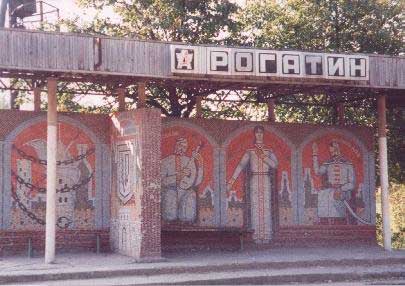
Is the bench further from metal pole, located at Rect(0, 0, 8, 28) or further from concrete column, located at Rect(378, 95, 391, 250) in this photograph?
metal pole, located at Rect(0, 0, 8, 28)

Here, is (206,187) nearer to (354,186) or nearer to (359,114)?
(354,186)

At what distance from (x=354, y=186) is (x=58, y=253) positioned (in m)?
9.19

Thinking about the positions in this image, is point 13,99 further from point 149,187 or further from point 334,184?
point 334,184

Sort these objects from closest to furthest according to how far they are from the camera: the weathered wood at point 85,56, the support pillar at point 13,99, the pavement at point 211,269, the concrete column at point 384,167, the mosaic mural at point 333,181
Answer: the pavement at point 211,269, the weathered wood at point 85,56, the concrete column at point 384,167, the mosaic mural at point 333,181, the support pillar at point 13,99

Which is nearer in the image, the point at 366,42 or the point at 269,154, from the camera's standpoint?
the point at 269,154

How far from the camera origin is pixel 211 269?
49.5ft

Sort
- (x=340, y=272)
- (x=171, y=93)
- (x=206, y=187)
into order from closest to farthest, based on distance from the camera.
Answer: (x=340, y=272), (x=206, y=187), (x=171, y=93)

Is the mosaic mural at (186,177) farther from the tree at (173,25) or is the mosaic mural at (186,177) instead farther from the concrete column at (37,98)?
the tree at (173,25)

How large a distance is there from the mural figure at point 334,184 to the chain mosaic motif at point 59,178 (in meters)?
6.93

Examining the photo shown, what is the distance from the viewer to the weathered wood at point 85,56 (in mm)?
14555

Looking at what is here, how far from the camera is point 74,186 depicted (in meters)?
18.0

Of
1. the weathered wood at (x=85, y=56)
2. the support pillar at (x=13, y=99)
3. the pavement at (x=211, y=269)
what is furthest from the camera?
the support pillar at (x=13, y=99)

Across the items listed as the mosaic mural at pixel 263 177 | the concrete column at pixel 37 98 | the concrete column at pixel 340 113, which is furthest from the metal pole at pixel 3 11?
the concrete column at pixel 340 113

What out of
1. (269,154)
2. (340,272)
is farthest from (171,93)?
(340,272)
